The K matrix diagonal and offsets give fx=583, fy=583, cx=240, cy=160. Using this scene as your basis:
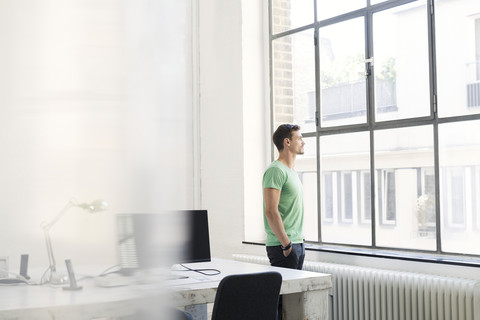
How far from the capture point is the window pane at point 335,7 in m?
5.40

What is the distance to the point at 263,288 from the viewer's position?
3.01 meters

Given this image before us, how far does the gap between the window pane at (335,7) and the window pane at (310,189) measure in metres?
1.22

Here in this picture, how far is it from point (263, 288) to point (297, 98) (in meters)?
3.28

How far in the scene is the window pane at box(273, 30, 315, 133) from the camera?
Result: 583 cm

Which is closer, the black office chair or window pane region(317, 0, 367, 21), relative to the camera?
the black office chair

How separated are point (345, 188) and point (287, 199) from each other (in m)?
1.28

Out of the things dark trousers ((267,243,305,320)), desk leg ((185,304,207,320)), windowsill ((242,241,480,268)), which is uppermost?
dark trousers ((267,243,305,320))

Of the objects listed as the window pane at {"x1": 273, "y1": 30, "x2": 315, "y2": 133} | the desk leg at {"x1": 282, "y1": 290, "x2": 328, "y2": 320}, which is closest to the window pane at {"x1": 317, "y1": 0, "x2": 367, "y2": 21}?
the window pane at {"x1": 273, "y1": 30, "x2": 315, "y2": 133}

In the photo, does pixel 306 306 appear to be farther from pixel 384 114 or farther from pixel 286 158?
Result: pixel 384 114

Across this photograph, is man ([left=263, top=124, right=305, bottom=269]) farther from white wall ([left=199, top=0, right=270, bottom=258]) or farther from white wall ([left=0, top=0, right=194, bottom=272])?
white wall ([left=0, top=0, right=194, bottom=272])

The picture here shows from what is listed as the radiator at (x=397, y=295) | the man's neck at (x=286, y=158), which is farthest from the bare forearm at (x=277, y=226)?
the radiator at (x=397, y=295)

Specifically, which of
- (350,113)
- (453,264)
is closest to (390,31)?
(350,113)

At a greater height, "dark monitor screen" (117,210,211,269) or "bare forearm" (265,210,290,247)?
"dark monitor screen" (117,210,211,269)

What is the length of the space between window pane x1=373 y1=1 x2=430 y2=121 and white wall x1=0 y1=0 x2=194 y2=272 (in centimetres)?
463
